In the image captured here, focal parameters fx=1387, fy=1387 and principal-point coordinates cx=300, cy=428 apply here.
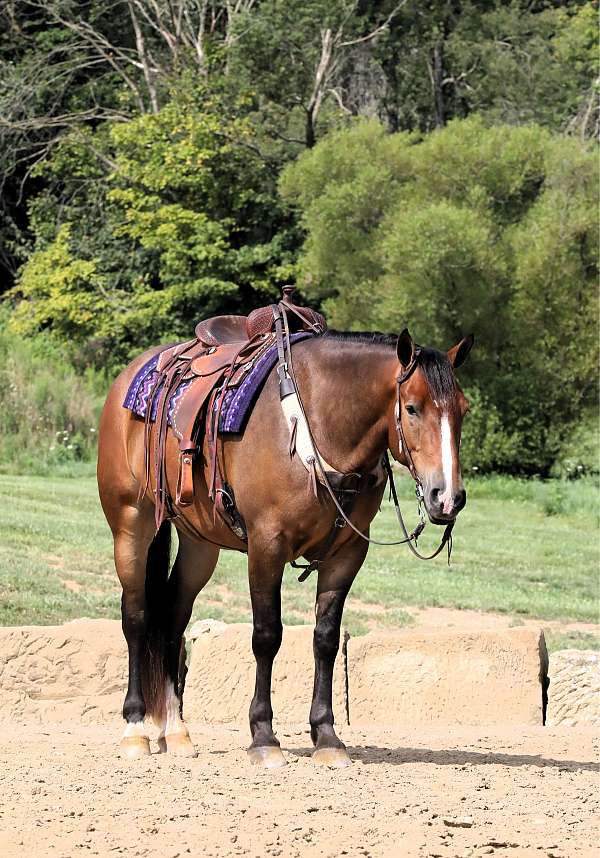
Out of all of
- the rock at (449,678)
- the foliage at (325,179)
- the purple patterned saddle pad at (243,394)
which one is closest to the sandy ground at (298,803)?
the rock at (449,678)

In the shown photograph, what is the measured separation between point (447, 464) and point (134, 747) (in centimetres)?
208

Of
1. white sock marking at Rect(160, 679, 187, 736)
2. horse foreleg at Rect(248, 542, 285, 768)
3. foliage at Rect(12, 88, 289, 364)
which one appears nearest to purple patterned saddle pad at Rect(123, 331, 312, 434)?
horse foreleg at Rect(248, 542, 285, 768)

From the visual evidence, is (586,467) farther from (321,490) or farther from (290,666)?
(321,490)

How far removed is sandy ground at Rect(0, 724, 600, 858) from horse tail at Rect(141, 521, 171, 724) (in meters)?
0.31

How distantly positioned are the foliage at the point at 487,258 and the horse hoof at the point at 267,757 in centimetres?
1595

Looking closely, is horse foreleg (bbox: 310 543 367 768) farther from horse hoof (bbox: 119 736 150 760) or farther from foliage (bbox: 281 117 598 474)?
foliage (bbox: 281 117 598 474)

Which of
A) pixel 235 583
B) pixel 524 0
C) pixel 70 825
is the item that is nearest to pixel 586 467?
pixel 235 583

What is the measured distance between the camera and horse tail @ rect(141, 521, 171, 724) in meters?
6.72

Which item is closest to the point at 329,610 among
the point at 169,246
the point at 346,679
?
the point at 346,679

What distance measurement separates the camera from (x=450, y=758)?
6.23m

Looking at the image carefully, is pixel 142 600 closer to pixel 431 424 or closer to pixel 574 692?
pixel 431 424

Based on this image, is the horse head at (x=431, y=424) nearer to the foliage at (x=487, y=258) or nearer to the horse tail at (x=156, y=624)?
the horse tail at (x=156, y=624)

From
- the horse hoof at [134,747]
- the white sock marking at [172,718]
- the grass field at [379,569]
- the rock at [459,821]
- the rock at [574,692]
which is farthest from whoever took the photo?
the grass field at [379,569]

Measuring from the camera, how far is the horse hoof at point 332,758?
5.88 metres
